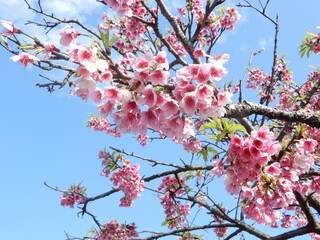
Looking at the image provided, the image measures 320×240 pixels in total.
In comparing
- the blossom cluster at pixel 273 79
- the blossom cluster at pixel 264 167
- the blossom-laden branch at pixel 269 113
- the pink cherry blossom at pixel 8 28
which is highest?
the blossom cluster at pixel 273 79

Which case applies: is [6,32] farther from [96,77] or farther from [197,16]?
[197,16]

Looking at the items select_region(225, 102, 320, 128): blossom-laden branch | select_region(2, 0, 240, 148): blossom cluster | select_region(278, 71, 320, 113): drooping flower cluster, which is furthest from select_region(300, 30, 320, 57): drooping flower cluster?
select_region(2, 0, 240, 148): blossom cluster

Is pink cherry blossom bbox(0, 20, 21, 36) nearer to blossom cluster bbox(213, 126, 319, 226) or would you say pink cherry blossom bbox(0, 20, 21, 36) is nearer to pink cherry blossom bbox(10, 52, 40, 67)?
pink cherry blossom bbox(10, 52, 40, 67)

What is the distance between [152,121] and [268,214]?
1.58 metres

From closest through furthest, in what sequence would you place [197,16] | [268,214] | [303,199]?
[268,214] < [303,199] < [197,16]

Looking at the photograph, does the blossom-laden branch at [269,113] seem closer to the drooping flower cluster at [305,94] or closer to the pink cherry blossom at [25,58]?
the pink cherry blossom at [25,58]

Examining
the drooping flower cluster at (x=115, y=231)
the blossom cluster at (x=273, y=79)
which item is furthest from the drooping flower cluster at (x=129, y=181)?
the blossom cluster at (x=273, y=79)

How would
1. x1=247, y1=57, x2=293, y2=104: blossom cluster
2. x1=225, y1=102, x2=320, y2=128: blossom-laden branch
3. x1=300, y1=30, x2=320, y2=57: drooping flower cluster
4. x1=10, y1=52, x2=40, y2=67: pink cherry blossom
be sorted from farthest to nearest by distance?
1. x1=247, y1=57, x2=293, y2=104: blossom cluster
2. x1=300, y1=30, x2=320, y2=57: drooping flower cluster
3. x1=225, y1=102, x2=320, y2=128: blossom-laden branch
4. x1=10, y1=52, x2=40, y2=67: pink cherry blossom

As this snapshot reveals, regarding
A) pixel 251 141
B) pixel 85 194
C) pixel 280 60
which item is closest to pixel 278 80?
pixel 280 60

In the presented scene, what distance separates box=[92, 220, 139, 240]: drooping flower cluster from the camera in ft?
22.4

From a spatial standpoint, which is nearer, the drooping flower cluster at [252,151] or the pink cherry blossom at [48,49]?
the pink cherry blossom at [48,49]

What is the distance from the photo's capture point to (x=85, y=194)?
23.4 ft

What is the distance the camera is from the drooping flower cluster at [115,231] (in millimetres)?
6840

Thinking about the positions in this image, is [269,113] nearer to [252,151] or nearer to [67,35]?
[252,151]
